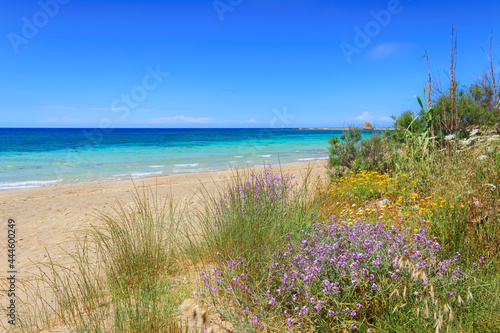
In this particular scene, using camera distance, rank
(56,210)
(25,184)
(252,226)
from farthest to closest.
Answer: (25,184)
(56,210)
(252,226)

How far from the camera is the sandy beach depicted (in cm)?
571

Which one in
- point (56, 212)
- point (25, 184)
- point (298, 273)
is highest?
point (298, 273)

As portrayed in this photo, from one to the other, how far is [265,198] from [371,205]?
2.71 metres

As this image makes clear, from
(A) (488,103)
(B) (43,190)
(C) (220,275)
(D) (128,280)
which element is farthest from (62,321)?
(A) (488,103)

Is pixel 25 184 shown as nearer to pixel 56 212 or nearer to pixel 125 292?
pixel 56 212

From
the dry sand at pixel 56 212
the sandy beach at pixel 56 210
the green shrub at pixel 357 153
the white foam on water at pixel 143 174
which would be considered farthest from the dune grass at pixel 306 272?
the white foam on water at pixel 143 174

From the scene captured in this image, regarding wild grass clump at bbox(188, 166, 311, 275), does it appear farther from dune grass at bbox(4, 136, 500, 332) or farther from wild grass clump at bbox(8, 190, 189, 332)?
wild grass clump at bbox(8, 190, 189, 332)

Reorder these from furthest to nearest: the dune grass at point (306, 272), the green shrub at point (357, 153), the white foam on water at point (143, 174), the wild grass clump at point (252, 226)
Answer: the white foam on water at point (143, 174) → the green shrub at point (357, 153) → the wild grass clump at point (252, 226) → the dune grass at point (306, 272)

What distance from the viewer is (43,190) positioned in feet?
39.1

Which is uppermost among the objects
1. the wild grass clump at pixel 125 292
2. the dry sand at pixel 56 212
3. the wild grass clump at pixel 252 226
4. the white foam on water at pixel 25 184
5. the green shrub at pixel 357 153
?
the green shrub at pixel 357 153

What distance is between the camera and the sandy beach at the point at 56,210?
225 inches

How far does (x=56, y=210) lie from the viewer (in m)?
8.83

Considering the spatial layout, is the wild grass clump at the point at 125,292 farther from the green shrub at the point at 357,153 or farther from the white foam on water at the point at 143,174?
the white foam on water at the point at 143,174

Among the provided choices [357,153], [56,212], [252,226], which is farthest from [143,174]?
[252,226]
